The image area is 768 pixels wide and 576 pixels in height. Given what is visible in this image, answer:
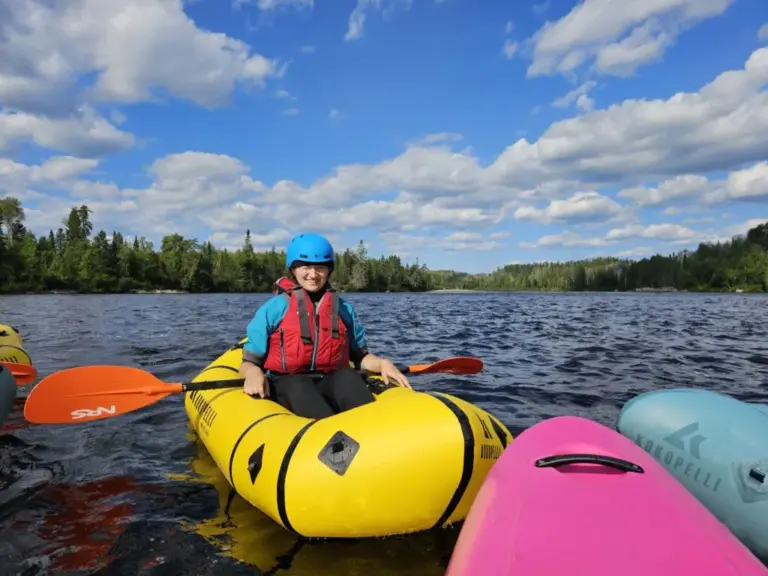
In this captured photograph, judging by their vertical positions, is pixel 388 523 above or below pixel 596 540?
below

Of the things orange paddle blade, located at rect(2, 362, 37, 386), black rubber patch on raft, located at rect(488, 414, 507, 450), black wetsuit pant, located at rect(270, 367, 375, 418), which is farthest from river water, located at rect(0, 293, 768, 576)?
black wetsuit pant, located at rect(270, 367, 375, 418)

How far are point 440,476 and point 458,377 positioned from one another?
204 inches

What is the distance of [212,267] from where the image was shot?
271 feet

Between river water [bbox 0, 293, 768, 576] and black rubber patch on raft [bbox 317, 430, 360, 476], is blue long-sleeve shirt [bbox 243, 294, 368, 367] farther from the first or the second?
black rubber patch on raft [bbox 317, 430, 360, 476]

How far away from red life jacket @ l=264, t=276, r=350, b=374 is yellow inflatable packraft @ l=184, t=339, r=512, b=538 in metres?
1.16

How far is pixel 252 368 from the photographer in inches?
163

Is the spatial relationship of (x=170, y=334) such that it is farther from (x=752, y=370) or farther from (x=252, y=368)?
(x=752, y=370)

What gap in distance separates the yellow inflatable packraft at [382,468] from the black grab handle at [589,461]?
65cm

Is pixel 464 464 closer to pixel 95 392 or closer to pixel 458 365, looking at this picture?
pixel 458 365

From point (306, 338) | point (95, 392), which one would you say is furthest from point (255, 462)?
point (95, 392)

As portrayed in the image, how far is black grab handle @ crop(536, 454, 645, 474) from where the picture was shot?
208cm

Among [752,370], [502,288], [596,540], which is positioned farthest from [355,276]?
[596,540]

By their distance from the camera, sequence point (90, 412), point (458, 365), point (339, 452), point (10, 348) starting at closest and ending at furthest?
point (339, 452), point (90, 412), point (458, 365), point (10, 348)

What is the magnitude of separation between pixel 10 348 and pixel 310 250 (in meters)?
4.84
